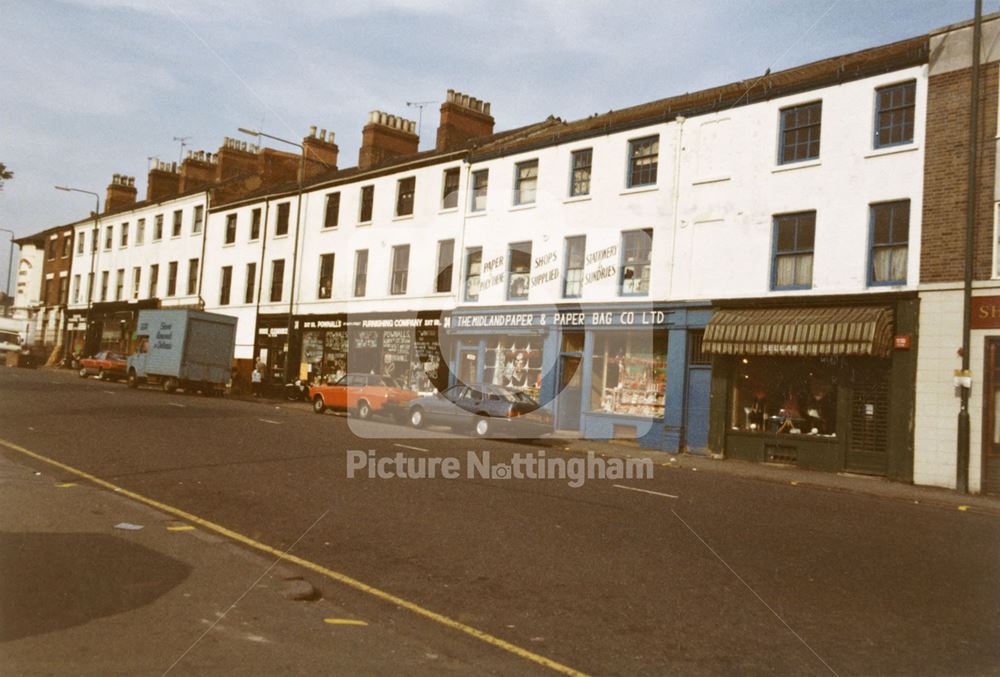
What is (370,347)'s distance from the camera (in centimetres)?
Result: 3347

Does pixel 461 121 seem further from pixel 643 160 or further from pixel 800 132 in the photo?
pixel 800 132

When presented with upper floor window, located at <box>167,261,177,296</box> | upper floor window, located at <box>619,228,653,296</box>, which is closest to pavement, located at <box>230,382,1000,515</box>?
upper floor window, located at <box>619,228,653,296</box>

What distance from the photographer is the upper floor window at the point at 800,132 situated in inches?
809

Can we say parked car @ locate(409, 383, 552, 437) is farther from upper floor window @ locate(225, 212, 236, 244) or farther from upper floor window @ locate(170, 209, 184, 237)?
upper floor window @ locate(170, 209, 184, 237)

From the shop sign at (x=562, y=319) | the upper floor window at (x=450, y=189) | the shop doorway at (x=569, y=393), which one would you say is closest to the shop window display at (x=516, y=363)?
the shop sign at (x=562, y=319)

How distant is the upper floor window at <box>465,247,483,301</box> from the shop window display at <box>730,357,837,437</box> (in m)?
11.2

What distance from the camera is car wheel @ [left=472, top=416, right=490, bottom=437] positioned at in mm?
21469

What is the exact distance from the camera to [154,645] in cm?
467

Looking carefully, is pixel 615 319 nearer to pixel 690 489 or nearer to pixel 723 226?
pixel 723 226

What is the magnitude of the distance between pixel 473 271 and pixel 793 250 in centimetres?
1247

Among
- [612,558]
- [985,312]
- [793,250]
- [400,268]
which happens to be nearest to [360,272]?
[400,268]

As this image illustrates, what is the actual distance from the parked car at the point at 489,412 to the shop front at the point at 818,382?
499 cm

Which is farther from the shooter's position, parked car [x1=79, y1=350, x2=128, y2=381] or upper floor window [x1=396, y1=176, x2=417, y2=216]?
parked car [x1=79, y1=350, x2=128, y2=381]

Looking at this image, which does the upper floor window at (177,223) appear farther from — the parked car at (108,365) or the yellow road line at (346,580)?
the yellow road line at (346,580)
